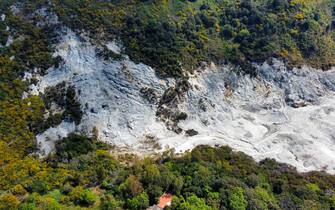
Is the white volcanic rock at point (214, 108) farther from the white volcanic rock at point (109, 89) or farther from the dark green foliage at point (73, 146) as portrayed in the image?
the dark green foliage at point (73, 146)

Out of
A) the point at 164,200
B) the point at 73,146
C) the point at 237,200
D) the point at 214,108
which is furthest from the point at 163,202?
the point at 214,108

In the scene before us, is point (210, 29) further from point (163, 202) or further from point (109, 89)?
point (163, 202)

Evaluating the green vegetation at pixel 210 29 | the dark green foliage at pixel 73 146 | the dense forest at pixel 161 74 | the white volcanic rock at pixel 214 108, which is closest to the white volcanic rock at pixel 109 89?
the white volcanic rock at pixel 214 108

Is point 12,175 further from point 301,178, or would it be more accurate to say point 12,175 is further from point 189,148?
point 301,178

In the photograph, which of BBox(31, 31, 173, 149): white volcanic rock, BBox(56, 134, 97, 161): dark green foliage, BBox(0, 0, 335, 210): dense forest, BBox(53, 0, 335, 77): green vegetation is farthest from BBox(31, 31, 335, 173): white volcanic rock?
BBox(53, 0, 335, 77): green vegetation

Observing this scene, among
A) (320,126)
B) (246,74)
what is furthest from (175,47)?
(320,126)

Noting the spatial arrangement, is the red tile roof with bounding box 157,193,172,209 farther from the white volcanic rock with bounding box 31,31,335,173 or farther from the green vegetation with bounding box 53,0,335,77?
the green vegetation with bounding box 53,0,335,77
